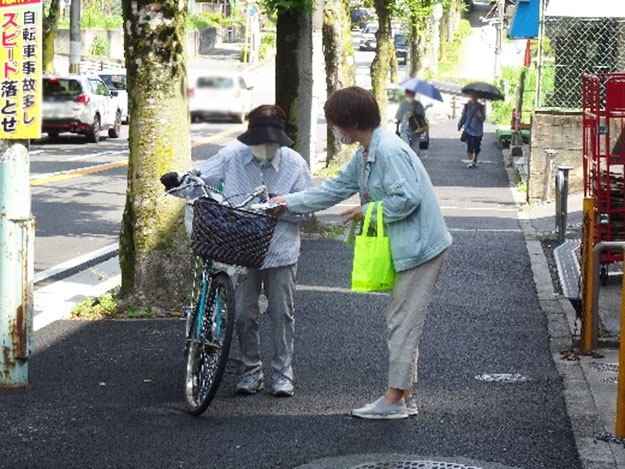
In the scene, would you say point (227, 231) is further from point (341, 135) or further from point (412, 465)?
point (412, 465)

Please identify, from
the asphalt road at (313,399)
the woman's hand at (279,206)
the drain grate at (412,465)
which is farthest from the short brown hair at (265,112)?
the drain grate at (412,465)

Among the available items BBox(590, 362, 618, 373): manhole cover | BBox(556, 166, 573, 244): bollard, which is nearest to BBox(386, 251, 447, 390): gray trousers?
BBox(590, 362, 618, 373): manhole cover

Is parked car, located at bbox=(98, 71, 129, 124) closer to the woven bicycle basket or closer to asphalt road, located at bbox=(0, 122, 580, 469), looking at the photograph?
asphalt road, located at bbox=(0, 122, 580, 469)

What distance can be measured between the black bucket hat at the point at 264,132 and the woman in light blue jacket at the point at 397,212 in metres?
0.46

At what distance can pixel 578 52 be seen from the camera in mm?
22688

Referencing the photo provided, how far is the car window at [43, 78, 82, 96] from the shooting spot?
1403 inches

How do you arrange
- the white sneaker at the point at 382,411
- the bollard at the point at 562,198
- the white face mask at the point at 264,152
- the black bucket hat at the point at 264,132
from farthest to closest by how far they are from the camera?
the bollard at the point at 562,198, the white face mask at the point at 264,152, the black bucket hat at the point at 264,132, the white sneaker at the point at 382,411

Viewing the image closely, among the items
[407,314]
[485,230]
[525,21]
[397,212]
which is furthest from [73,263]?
[525,21]

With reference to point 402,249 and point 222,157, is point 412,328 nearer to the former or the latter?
point 402,249

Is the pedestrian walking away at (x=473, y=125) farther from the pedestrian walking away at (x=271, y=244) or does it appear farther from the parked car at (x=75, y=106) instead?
the pedestrian walking away at (x=271, y=244)

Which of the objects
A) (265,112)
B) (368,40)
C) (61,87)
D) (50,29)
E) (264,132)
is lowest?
(61,87)

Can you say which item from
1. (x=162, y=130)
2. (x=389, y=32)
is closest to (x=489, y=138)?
(x=389, y=32)

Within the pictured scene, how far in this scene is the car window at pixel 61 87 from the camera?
117 ft

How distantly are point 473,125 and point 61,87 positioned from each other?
11624mm
